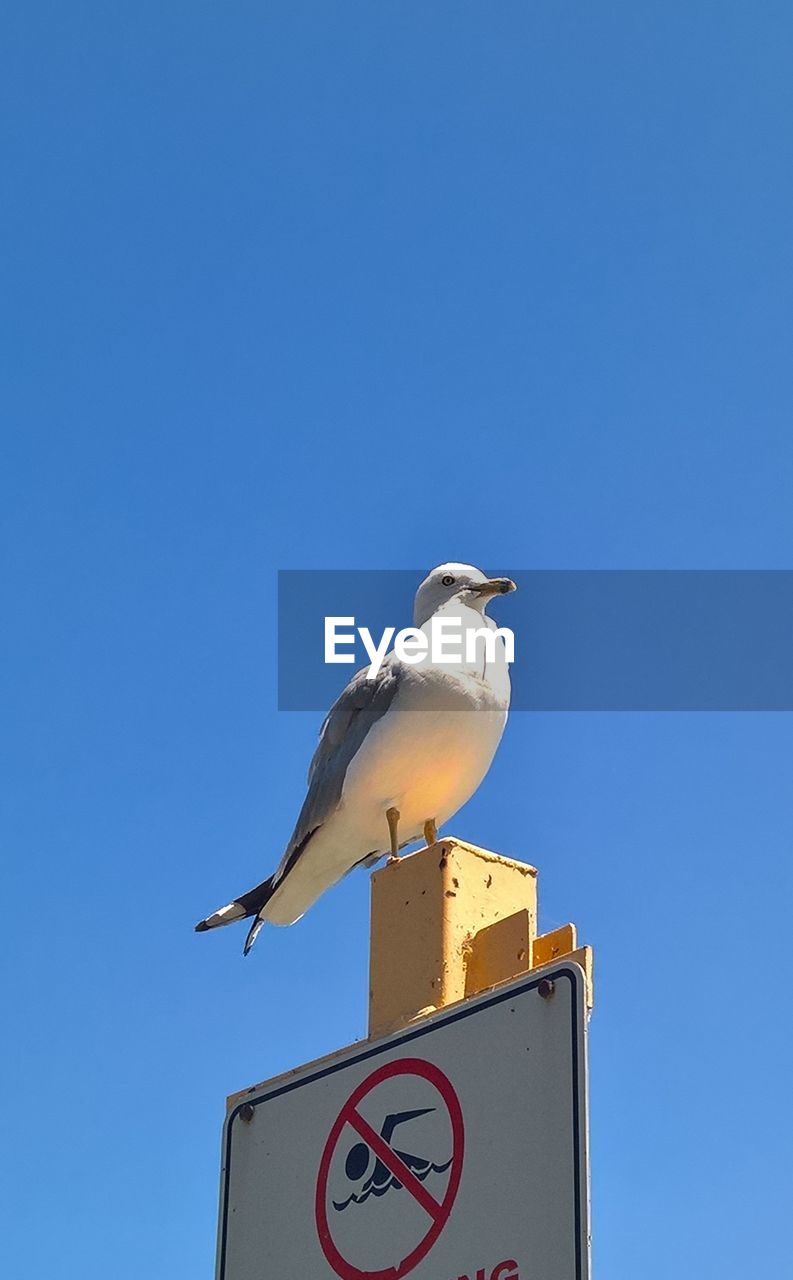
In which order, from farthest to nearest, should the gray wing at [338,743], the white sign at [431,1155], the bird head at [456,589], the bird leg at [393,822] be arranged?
the bird head at [456,589]
the gray wing at [338,743]
the bird leg at [393,822]
the white sign at [431,1155]

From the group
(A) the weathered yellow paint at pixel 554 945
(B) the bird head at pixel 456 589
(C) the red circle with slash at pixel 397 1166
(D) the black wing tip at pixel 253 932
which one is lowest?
(C) the red circle with slash at pixel 397 1166

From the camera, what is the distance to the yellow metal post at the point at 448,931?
4.13 metres

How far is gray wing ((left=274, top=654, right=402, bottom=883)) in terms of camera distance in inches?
222

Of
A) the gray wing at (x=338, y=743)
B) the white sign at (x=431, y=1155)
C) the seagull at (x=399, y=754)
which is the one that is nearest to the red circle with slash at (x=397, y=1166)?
the white sign at (x=431, y=1155)

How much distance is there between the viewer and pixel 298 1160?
403 cm

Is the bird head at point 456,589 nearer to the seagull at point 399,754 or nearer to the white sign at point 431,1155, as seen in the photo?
the seagull at point 399,754

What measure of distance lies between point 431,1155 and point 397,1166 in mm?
107

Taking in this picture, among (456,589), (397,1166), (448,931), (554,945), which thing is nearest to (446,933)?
(448,931)

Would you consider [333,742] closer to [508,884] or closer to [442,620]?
[442,620]

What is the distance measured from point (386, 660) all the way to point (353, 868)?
2.62 ft

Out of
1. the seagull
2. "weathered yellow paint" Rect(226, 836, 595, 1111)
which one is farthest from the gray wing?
"weathered yellow paint" Rect(226, 836, 595, 1111)

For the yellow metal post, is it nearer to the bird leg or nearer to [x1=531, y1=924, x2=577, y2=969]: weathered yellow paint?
[x1=531, y1=924, x2=577, y2=969]: weathered yellow paint

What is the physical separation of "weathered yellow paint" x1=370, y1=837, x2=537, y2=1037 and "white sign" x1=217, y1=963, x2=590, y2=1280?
282mm

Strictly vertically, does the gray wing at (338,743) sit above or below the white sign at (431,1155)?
above
